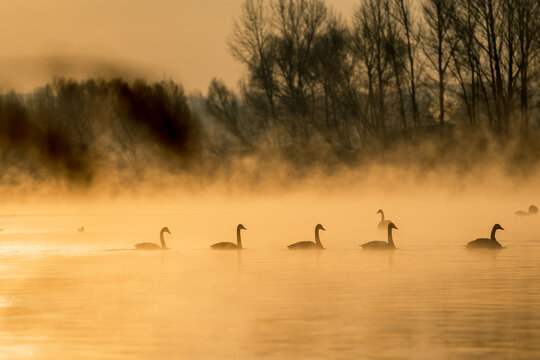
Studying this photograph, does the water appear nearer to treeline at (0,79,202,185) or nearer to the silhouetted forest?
the silhouetted forest

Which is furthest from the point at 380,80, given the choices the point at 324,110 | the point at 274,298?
the point at 274,298

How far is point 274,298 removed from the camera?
19000mm

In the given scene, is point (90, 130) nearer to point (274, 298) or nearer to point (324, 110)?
point (324, 110)

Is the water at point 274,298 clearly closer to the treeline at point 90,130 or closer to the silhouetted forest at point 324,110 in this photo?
the silhouetted forest at point 324,110

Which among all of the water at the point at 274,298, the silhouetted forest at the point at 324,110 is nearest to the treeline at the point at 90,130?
the silhouetted forest at the point at 324,110

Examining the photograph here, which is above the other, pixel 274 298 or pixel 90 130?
pixel 90 130

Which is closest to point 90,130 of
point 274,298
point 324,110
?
point 324,110

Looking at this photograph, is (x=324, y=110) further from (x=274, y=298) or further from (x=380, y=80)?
(x=274, y=298)

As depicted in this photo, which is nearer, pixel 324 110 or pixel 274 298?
pixel 274 298

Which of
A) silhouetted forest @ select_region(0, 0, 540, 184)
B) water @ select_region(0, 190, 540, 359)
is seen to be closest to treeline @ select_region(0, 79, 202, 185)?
silhouetted forest @ select_region(0, 0, 540, 184)

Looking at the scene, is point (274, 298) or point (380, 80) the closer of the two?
point (274, 298)

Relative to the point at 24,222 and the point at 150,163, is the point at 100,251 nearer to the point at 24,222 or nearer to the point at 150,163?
the point at 24,222

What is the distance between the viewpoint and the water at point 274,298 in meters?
14.1

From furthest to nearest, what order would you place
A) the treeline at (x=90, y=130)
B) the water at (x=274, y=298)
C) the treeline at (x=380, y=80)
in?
1. the treeline at (x=90, y=130)
2. the treeline at (x=380, y=80)
3. the water at (x=274, y=298)
